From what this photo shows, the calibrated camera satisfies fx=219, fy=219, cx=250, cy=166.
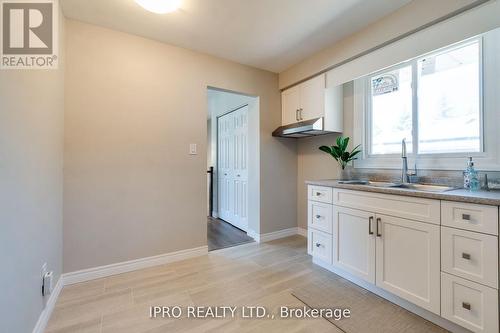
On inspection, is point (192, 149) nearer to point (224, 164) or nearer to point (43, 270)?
point (43, 270)

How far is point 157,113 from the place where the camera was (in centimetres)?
231

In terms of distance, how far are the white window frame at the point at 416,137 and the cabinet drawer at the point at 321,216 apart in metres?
0.76

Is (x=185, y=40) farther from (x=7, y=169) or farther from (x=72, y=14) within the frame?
(x=7, y=169)

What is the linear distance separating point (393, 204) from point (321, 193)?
0.68 m

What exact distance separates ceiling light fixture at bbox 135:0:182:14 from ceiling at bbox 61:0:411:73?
0.25ft

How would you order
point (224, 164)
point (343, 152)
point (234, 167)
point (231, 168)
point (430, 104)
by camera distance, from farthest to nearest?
point (224, 164), point (231, 168), point (234, 167), point (343, 152), point (430, 104)

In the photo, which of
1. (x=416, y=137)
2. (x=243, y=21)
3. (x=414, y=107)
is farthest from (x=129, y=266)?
(x=414, y=107)

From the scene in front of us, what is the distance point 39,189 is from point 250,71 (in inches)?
98.8

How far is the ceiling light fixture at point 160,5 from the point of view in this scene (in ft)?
5.57

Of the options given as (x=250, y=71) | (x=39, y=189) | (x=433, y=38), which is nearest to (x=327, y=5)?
(x=433, y=38)

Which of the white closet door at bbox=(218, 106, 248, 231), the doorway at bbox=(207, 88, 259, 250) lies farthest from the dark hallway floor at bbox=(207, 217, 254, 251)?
the white closet door at bbox=(218, 106, 248, 231)

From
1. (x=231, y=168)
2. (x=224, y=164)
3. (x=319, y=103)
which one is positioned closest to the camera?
(x=319, y=103)

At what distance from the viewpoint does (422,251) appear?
146cm
